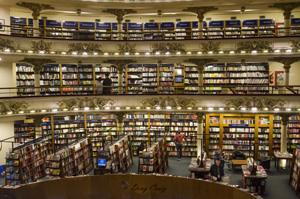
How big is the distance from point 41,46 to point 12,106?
111 inches

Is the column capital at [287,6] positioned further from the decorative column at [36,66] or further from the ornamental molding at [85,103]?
Answer: the decorative column at [36,66]

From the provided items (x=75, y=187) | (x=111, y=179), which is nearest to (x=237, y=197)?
(x=111, y=179)

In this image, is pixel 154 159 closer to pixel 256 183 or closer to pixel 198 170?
pixel 198 170

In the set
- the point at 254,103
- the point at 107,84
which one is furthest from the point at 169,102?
the point at 254,103

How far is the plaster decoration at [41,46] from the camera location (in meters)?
12.3

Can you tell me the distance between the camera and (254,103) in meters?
12.2

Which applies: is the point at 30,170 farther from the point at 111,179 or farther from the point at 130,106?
the point at 130,106

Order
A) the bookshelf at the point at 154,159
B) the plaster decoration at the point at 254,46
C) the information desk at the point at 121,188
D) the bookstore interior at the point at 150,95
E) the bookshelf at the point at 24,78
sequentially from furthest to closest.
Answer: the bookshelf at the point at 24,78
the plaster decoration at the point at 254,46
the bookstore interior at the point at 150,95
the bookshelf at the point at 154,159
the information desk at the point at 121,188

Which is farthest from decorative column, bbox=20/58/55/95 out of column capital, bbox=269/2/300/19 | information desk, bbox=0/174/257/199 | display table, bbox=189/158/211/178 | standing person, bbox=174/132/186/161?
column capital, bbox=269/2/300/19

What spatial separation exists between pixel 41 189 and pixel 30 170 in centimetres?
237

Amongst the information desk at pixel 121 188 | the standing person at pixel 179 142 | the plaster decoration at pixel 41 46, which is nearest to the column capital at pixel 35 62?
the plaster decoration at pixel 41 46

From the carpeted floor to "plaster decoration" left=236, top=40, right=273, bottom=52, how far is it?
5.03 metres

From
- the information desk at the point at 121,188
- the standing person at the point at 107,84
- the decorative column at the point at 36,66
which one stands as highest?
the decorative column at the point at 36,66

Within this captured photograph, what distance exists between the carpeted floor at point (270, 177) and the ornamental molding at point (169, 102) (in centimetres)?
260
